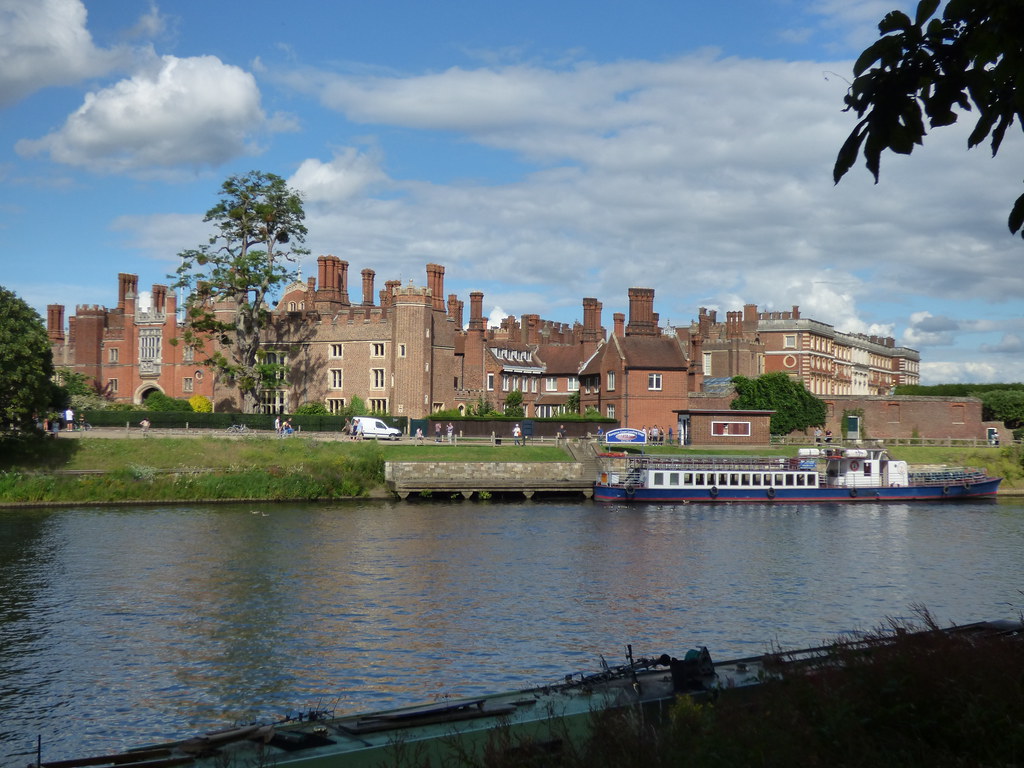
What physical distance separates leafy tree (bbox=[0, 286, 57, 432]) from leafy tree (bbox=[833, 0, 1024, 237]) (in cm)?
5276

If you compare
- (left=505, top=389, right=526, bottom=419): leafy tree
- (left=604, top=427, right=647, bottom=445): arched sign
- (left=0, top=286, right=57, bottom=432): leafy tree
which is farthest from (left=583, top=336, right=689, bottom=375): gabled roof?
(left=0, top=286, right=57, bottom=432): leafy tree

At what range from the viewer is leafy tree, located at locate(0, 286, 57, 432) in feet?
170

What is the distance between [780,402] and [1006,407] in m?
21.9

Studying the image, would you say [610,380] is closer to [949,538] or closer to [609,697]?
[949,538]

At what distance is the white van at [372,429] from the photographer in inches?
2712

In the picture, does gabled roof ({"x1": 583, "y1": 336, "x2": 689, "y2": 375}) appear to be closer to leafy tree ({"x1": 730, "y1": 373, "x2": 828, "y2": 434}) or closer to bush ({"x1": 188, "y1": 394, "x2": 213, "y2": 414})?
leafy tree ({"x1": 730, "y1": 373, "x2": 828, "y2": 434})

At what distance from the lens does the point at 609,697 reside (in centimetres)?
1311

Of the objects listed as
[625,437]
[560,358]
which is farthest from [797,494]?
[560,358]

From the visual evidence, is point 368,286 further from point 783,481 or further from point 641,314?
point 783,481

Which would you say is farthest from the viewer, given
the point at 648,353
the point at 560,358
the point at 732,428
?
the point at 560,358

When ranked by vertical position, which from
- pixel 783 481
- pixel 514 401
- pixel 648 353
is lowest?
pixel 783 481

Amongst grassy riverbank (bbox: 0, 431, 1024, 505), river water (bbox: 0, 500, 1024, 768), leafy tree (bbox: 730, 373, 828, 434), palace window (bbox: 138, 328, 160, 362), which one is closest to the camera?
river water (bbox: 0, 500, 1024, 768)

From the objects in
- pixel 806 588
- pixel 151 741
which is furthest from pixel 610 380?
pixel 151 741

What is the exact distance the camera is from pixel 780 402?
8388cm
